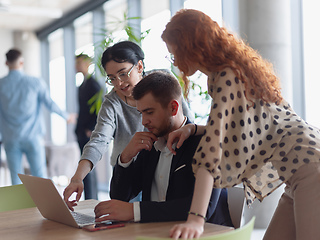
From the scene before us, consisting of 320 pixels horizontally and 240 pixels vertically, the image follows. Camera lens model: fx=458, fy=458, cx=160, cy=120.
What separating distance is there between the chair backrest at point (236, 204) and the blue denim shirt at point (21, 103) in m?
3.43

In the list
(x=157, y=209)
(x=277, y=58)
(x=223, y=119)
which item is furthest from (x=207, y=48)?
(x=277, y=58)

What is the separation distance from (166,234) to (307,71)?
10.1ft

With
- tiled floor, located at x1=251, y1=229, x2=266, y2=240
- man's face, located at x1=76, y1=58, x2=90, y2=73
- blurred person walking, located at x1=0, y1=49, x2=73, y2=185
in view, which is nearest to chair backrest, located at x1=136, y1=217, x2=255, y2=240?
tiled floor, located at x1=251, y1=229, x2=266, y2=240

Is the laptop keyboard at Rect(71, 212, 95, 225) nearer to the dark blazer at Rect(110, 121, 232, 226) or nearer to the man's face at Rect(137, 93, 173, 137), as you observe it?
the dark blazer at Rect(110, 121, 232, 226)

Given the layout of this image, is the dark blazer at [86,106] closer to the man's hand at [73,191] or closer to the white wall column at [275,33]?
the white wall column at [275,33]

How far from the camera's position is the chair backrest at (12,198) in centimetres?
213

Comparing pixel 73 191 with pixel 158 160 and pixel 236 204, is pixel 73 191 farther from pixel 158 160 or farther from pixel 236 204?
pixel 236 204

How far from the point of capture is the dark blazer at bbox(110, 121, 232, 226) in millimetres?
1523

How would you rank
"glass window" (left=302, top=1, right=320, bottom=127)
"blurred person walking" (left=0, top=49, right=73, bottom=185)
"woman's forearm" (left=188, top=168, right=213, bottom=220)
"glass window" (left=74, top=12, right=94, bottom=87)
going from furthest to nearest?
"glass window" (left=74, top=12, right=94, bottom=87)
"blurred person walking" (left=0, top=49, right=73, bottom=185)
"glass window" (left=302, top=1, right=320, bottom=127)
"woman's forearm" (left=188, top=168, right=213, bottom=220)

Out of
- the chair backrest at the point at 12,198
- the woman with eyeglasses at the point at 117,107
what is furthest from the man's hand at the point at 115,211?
the chair backrest at the point at 12,198

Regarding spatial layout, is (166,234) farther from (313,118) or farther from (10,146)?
(10,146)

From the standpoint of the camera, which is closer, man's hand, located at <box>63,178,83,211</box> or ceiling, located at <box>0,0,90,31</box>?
man's hand, located at <box>63,178,83,211</box>

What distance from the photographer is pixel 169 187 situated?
5.74 ft

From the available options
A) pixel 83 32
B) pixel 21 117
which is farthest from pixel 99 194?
pixel 83 32
